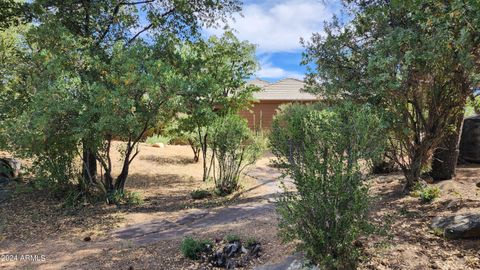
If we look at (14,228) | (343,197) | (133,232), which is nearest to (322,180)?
(343,197)

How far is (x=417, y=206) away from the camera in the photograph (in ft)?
17.8

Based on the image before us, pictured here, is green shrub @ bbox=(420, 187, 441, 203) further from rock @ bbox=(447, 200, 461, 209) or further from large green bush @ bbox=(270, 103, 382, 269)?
large green bush @ bbox=(270, 103, 382, 269)

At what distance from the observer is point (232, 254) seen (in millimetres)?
4172

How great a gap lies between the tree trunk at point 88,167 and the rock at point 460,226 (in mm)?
6026

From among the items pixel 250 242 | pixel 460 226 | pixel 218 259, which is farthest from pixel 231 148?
pixel 460 226

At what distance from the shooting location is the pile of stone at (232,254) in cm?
405

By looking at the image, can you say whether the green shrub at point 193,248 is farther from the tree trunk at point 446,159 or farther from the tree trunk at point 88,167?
the tree trunk at point 446,159

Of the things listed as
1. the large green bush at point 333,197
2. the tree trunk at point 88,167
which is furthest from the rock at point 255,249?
the tree trunk at point 88,167

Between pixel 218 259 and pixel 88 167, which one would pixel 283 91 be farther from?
pixel 218 259

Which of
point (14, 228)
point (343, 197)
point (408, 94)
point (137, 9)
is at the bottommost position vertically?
point (14, 228)

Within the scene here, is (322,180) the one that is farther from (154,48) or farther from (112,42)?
(112,42)

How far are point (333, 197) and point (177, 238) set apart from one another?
9.31 ft

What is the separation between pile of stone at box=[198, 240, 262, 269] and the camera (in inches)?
160

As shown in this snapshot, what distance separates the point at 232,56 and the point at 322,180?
7450 millimetres
